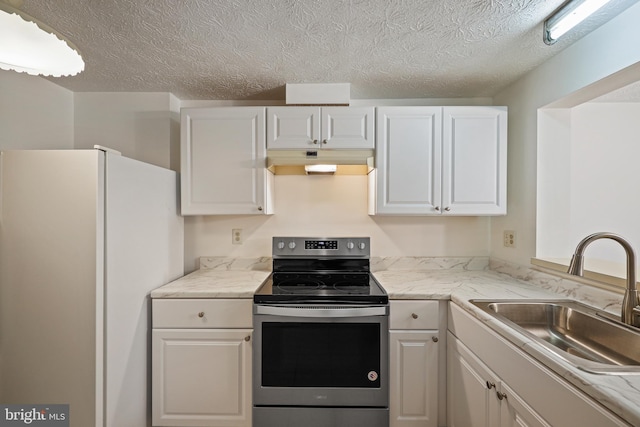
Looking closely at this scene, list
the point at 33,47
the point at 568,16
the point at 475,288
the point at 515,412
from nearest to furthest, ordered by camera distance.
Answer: the point at 33,47 < the point at 515,412 < the point at 568,16 < the point at 475,288

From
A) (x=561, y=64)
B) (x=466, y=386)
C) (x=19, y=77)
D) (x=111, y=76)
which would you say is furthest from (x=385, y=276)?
(x=19, y=77)

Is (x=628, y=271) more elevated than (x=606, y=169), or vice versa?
(x=606, y=169)

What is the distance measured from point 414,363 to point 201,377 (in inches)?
47.7

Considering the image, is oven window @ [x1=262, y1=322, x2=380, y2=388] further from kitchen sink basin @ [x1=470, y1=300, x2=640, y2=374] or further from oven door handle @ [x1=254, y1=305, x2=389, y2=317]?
kitchen sink basin @ [x1=470, y1=300, x2=640, y2=374]

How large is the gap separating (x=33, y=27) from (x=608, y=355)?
2.19 metres

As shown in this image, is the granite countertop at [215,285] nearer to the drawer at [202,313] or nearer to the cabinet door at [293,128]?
the drawer at [202,313]

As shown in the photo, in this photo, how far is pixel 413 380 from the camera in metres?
1.79

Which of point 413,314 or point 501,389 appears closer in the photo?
point 501,389

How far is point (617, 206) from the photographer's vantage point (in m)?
2.26

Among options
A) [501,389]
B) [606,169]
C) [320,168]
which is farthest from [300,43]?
[606,169]

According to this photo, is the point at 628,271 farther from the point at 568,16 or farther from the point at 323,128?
the point at 323,128

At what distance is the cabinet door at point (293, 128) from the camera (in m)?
2.10

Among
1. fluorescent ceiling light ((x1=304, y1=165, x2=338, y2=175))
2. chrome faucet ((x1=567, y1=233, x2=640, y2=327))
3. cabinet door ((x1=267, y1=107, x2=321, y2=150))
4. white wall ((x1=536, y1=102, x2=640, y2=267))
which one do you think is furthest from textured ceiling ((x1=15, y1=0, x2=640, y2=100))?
chrome faucet ((x1=567, y1=233, x2=640, y2=327))

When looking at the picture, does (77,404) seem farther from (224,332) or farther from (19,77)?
(19,77)
